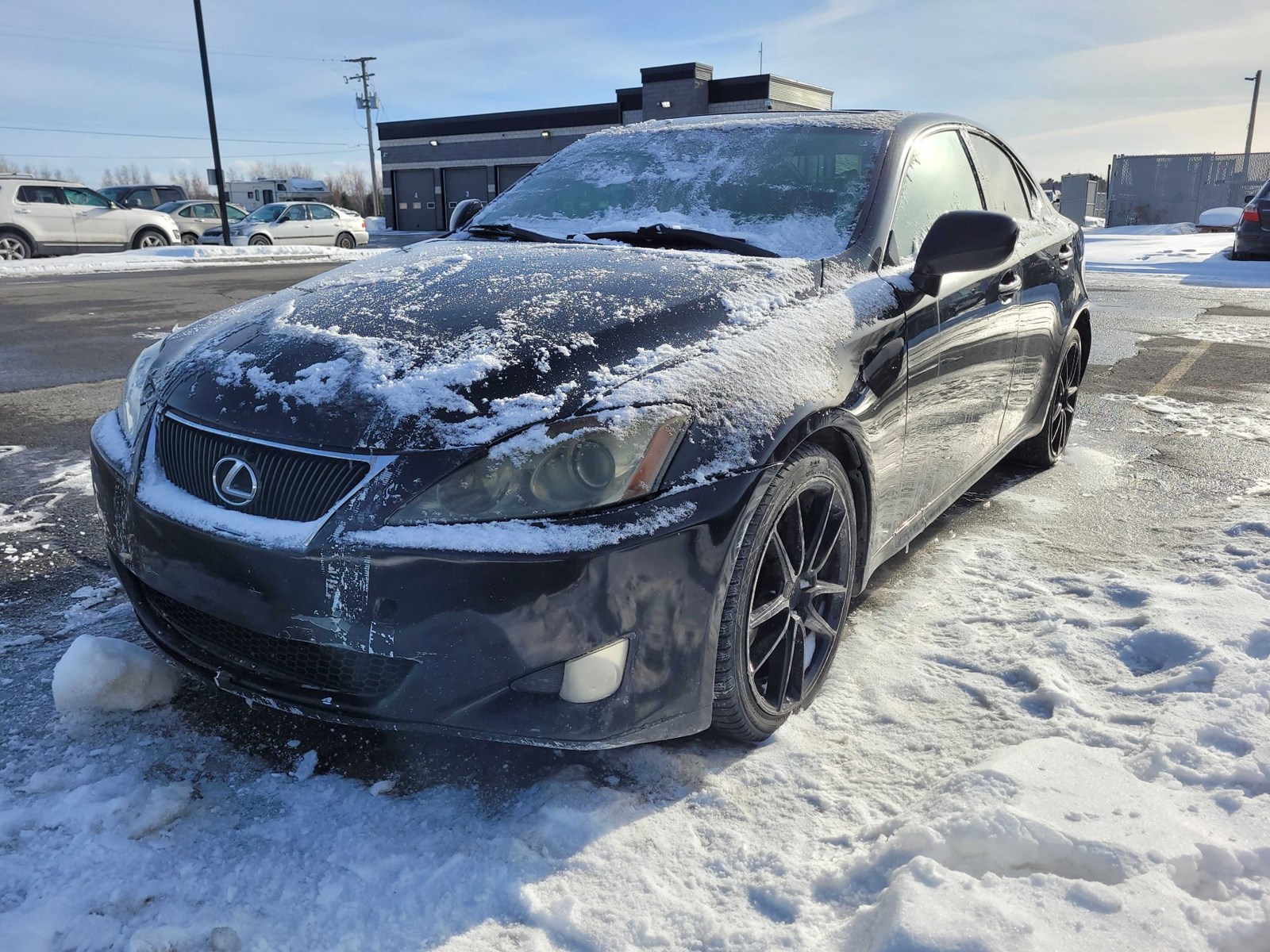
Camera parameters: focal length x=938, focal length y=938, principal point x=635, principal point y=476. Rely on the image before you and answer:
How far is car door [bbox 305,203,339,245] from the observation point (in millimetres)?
26203

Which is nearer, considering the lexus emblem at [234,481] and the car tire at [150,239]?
the lexus emblem at [234,481]

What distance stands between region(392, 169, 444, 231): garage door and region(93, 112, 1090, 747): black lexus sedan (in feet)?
146

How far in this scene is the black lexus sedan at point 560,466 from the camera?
183cm

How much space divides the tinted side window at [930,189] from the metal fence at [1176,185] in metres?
32.6

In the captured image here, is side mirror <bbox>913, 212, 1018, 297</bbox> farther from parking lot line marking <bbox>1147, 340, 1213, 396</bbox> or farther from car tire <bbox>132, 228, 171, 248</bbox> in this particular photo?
car tire <bbox>132, 228, 171, 248</bbox>

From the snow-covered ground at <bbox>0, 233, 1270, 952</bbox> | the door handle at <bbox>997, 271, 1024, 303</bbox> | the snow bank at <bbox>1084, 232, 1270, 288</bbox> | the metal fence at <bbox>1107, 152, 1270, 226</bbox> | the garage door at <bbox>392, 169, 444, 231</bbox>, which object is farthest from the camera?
the garage door at <bbox>392, 169, 444, 231</bbox>

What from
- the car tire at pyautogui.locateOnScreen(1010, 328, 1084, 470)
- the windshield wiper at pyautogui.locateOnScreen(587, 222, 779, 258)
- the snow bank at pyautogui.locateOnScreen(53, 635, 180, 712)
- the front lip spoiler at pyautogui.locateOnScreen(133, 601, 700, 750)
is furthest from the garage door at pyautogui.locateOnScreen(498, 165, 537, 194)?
the front lip spoiler at pyautogui.locateOnScreen(133, 601, 700, 750)

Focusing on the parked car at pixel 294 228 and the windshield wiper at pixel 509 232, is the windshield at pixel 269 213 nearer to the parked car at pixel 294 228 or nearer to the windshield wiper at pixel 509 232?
the parked car at pixel 294 228

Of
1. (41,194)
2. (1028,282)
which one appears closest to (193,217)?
(41,194)

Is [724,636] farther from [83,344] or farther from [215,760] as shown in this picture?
[83,344]

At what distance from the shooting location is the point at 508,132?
139 ft

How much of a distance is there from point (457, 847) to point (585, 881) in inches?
11.1

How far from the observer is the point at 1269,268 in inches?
578

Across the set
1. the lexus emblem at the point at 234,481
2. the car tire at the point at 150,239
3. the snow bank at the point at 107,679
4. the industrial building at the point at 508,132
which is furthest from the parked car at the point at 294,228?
the lexus emblem at the point at 234,481
